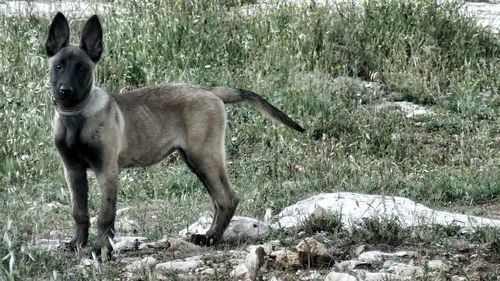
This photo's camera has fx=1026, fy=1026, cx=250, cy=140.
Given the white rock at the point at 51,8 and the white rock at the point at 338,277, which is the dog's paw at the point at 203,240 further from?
the white rock at the point at 51,8

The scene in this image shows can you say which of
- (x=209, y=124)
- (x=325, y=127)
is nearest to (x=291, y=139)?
(x=325, y=127)

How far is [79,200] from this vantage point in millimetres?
6902

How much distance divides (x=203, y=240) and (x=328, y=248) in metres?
1.01

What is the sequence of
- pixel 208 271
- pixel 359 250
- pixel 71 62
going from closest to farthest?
pixel 208 271 → pixel 359 250 → pixel 71 62

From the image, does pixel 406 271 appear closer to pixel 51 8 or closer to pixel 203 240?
pixel 203 240

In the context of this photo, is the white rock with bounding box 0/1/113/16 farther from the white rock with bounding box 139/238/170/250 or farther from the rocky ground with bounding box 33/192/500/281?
the white rock with bounding box 139/238/170/250

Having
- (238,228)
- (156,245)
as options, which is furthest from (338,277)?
(238,228)

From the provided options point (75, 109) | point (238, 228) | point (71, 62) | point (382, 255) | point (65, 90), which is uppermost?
point (71, 62)

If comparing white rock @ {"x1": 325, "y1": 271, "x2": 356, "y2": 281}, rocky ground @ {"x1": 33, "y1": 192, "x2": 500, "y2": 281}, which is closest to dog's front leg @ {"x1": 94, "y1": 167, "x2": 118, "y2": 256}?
rocky ground @ {"x1": 33, "y1": 192, "x2": 500, "y2": 281}

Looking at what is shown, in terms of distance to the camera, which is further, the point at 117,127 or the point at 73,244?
the point at 117,127

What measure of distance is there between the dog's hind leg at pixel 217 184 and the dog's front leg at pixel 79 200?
810mm

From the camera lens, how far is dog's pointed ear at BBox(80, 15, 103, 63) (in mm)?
6996

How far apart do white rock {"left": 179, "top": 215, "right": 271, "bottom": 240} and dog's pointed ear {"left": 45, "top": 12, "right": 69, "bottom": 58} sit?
152 cm

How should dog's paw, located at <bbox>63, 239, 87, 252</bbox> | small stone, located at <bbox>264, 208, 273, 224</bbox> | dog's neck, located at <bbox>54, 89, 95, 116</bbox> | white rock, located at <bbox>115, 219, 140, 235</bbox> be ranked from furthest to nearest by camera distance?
small stone, located at <bbox>264, 208, 273, 224</bbox>
white rock, located at <bbox>115, 219, 140, 235</bbox>
dog's neck, located at <bbox>54, 89, 95, 116</bbox>
dog's paw, located at <bbox>63, 239, 87, 252</bbox>
